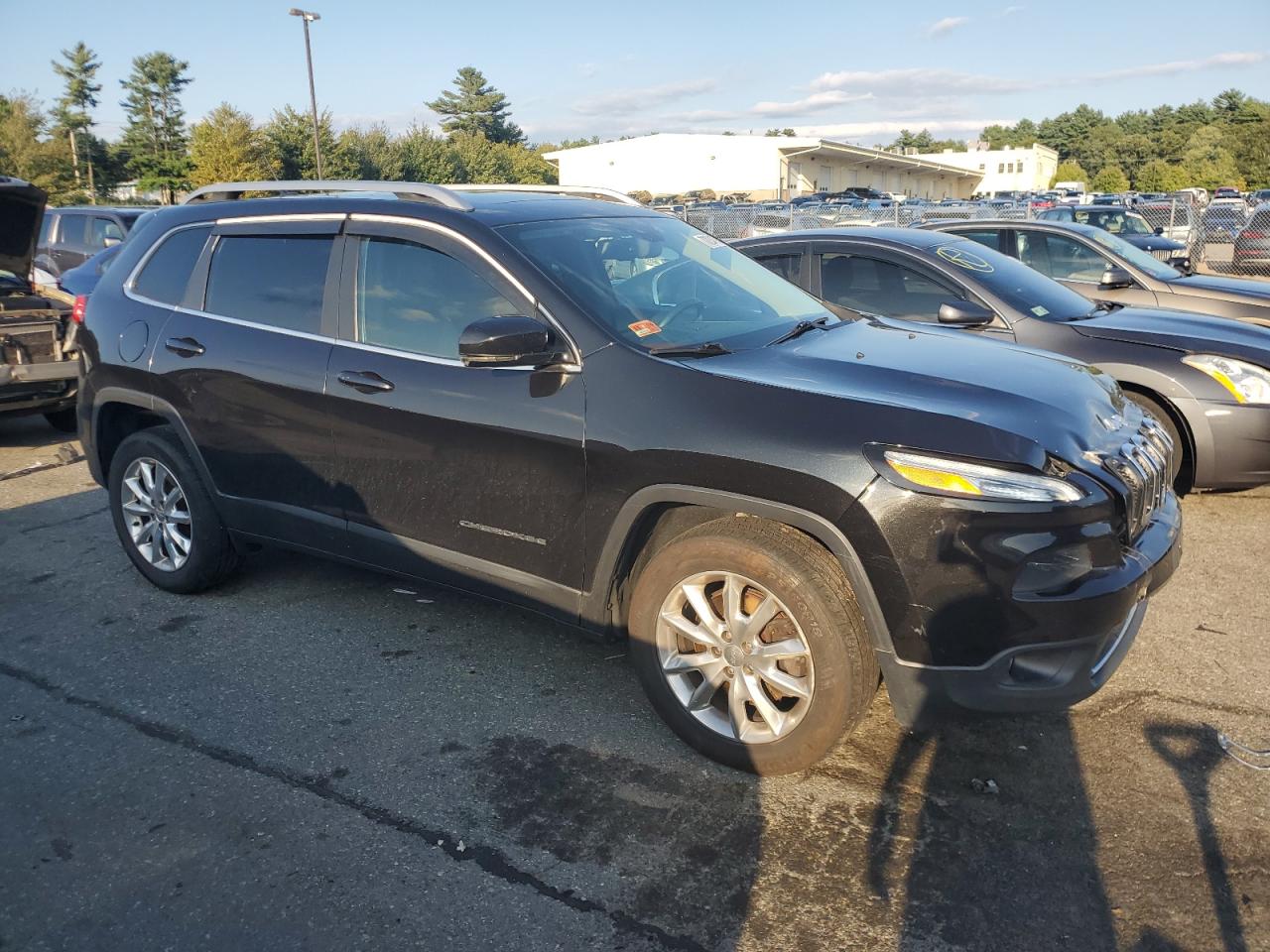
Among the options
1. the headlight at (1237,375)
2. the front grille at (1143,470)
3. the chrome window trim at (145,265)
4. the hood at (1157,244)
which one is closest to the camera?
the front grille at (1143,470)

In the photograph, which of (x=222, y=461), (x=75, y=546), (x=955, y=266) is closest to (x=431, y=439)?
(x=222, y=461)

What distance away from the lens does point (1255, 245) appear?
18.7m

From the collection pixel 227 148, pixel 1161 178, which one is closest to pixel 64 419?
pixel 227 148

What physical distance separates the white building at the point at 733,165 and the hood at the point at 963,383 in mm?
56629

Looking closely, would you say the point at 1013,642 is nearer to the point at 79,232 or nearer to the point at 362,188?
the point at 362,188

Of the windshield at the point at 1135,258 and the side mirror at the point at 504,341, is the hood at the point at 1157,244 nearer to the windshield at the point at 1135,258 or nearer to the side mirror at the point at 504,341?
the windshield at the point at 1135,258

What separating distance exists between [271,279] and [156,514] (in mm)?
1389

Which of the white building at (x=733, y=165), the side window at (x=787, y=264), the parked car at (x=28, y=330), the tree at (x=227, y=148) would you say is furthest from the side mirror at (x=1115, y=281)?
the white building at (x=733, y=165)

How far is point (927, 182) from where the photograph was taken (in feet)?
292

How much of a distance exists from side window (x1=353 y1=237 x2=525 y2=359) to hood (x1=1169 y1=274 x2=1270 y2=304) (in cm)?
624

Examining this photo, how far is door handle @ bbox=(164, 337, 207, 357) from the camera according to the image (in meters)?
4.43

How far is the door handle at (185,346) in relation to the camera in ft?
14.5

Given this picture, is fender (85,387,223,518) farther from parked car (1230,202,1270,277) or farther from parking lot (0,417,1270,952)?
parked car (1230,202,1270,277)

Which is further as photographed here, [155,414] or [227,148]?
[227,148]
